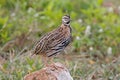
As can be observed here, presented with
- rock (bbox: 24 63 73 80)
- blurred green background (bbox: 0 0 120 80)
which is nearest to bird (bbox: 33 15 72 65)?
rock (bbox: 24 63 73 80)

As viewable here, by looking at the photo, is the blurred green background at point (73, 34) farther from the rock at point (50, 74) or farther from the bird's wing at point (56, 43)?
the rock at point (50, 74)

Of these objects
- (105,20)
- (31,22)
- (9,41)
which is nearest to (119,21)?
(105,20)

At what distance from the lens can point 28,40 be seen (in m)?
9.13

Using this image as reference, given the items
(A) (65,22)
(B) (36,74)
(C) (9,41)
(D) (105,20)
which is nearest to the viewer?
(B) (36,74)

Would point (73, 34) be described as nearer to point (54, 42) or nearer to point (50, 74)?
point (54, 42)

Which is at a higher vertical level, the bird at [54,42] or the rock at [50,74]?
the bird at [54,42]

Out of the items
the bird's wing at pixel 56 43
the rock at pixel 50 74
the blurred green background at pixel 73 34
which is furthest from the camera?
the blurred green background at pixel 73 34

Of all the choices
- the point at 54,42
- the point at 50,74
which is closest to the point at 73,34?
the point at 54,42

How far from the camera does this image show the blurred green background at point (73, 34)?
25.3ft

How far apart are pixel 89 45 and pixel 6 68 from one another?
230cm

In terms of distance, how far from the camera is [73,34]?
9453mm

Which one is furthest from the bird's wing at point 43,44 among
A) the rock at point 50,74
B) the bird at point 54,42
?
the rock at point 50,74

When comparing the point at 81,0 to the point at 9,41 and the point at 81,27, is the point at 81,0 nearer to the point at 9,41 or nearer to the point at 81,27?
the point at 81,27

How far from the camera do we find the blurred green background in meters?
7.72
